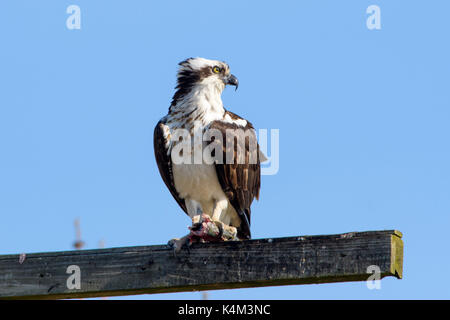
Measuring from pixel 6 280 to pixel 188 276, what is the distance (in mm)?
1139

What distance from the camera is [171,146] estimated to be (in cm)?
834

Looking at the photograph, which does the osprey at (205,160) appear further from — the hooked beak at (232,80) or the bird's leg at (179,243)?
the bird's leg at (179,243)

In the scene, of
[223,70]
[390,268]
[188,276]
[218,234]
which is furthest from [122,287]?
[223,70]

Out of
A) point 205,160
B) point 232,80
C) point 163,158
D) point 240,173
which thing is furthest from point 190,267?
point 232,80

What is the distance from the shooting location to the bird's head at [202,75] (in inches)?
349

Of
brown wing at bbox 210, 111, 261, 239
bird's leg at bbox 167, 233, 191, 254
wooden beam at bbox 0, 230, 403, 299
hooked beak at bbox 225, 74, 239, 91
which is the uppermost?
hooked beak at bbox 225, 74, 239, 91

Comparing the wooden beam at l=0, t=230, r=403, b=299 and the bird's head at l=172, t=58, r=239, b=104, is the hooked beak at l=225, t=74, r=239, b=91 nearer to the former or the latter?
the bird's head at l=172, t=58, r=239, b=104

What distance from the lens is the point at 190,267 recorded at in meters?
4.70

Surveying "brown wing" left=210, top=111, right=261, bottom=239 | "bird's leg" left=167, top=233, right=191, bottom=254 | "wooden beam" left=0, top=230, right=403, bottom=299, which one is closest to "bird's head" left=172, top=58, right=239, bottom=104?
"brown wing" left=210, top=111, right=261, bottom=239

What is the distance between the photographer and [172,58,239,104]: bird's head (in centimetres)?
887

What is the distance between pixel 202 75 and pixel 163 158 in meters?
1.13

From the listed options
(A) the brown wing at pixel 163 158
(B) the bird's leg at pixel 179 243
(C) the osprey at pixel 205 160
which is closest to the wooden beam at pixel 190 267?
(B) the bird's leg at pixel 179 243

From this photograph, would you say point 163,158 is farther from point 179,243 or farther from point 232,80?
point 179,243
